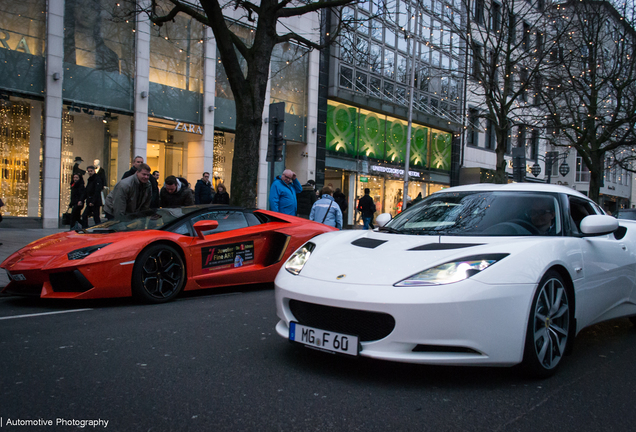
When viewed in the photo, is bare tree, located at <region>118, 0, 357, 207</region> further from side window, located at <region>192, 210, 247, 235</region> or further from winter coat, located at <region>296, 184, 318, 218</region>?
side window, located at <region>192, 210, 247, 235</region>

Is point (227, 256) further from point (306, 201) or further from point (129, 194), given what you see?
point (306, 201)

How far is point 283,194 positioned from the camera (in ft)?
31.6

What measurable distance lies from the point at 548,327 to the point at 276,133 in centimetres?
757

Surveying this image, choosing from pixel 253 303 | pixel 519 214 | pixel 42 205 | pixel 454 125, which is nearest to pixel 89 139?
pixel 42 205

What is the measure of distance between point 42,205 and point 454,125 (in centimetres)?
2365

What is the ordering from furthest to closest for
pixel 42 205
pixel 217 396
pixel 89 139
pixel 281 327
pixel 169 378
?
pixel 89 139 → pixel 42 205 → pixel 281 327 → pixel 169 378 → pixel 217 396

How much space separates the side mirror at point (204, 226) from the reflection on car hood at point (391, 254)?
245 cm

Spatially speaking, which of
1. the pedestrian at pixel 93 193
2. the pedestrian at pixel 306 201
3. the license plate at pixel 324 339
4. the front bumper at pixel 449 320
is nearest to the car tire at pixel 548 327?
the front bumper at pixel 449 320

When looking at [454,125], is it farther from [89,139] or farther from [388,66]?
[89,139]

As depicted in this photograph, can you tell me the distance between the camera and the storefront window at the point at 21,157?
563 inches

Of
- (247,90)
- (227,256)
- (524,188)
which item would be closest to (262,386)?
(524,188)

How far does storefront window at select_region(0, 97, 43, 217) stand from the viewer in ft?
46.9

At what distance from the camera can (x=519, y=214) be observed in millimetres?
4066

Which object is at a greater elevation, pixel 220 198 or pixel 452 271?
pixel 220 198
